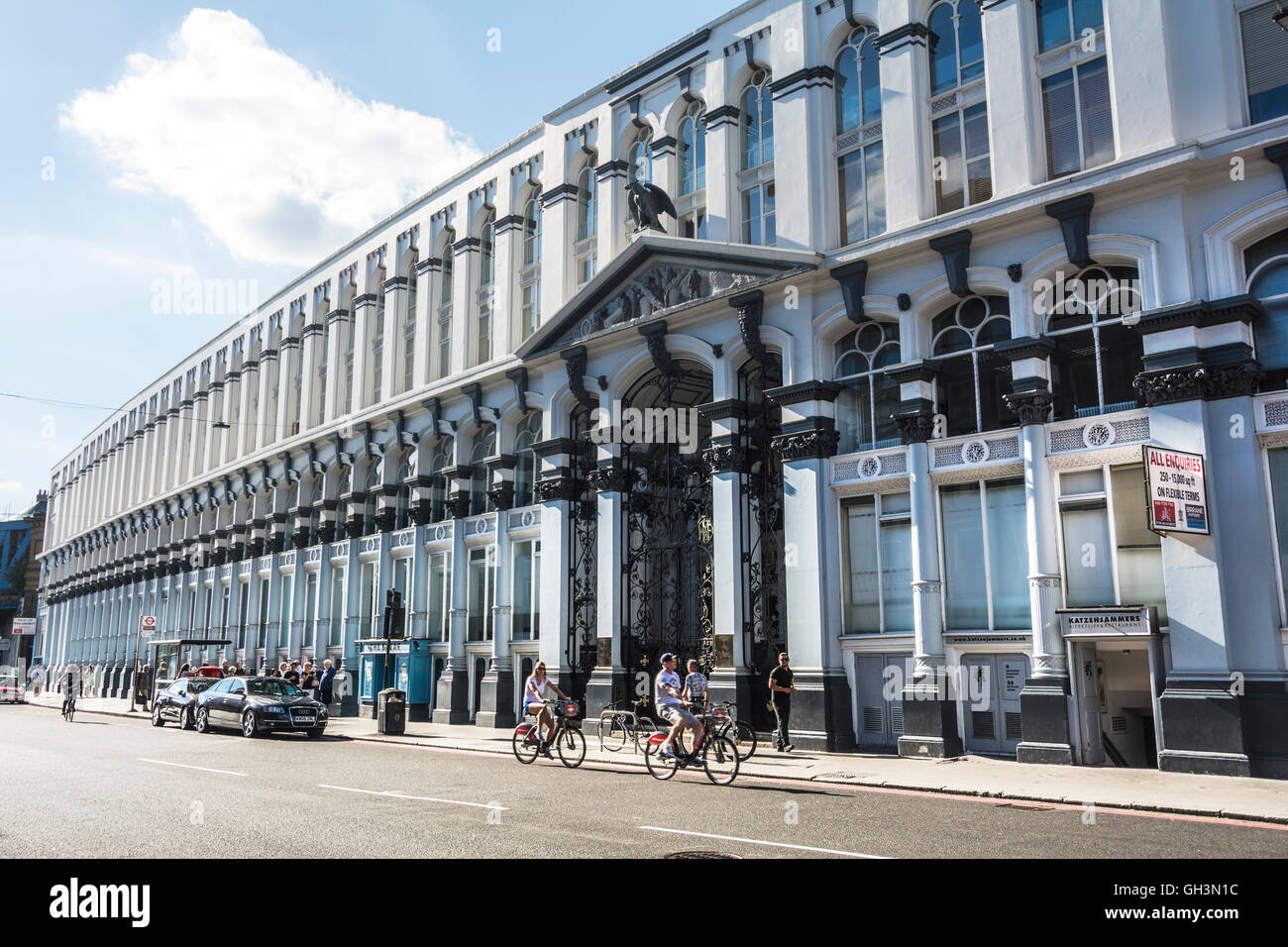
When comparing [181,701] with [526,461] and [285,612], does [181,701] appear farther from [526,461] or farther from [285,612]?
[526,461]

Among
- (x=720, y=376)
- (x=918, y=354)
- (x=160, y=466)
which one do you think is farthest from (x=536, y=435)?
(x=160, y=466)

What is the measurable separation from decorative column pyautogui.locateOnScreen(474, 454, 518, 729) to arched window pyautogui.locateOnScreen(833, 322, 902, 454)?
39.3 ft

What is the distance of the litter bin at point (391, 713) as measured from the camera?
2695cm

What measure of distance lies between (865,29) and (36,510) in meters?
99.8

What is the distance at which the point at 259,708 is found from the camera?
25328mm

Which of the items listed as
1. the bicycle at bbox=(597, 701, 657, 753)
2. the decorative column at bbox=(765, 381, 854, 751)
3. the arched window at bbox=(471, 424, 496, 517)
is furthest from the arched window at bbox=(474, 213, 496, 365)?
the decorative column at bbox=(765, 381, 854, 751)

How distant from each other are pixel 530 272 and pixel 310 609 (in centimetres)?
1694

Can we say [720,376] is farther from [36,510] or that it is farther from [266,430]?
[36,510]

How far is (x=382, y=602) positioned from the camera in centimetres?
3506

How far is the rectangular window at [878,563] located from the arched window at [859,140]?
5980 millimetres

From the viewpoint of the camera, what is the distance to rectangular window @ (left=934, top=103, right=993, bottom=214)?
68.2ft

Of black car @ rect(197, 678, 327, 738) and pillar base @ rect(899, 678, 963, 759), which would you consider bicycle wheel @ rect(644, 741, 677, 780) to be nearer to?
pillar base @ rect(899, 678, 963, 759)

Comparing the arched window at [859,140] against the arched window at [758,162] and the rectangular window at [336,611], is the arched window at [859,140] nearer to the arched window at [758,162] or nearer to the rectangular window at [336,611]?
the arched window at [758,162]

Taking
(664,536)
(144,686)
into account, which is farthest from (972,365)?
(144,686)
